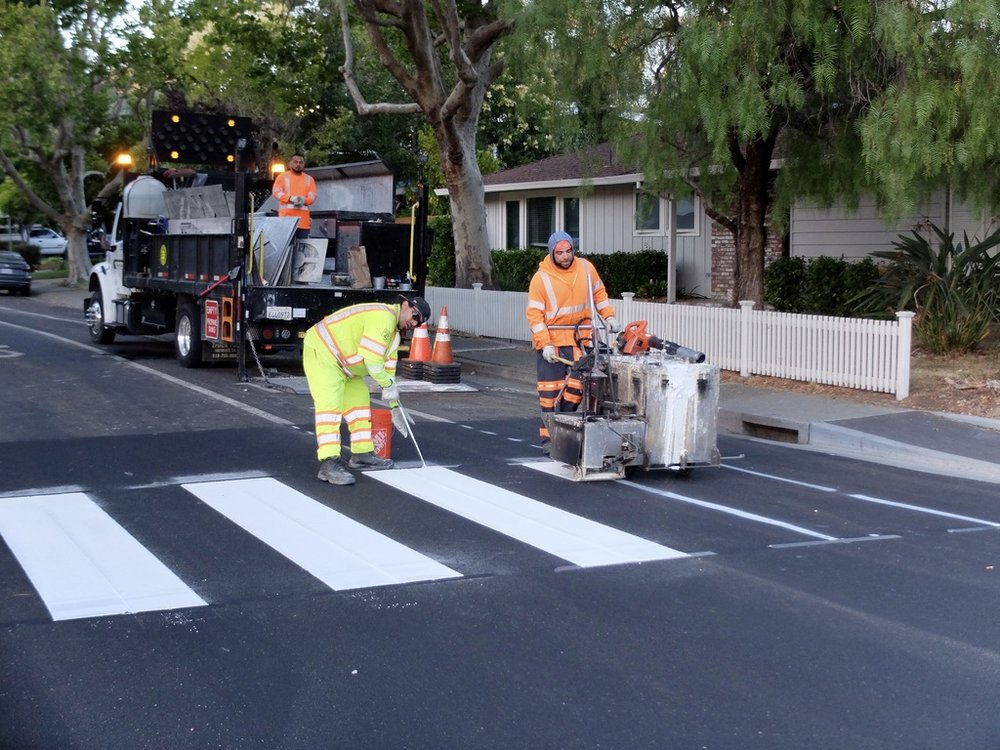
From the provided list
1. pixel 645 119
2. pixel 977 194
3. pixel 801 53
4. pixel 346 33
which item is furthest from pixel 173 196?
pixel 977 194

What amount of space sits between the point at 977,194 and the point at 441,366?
6.78 meters

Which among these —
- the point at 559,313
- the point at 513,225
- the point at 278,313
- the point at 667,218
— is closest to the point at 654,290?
the point at 667,218

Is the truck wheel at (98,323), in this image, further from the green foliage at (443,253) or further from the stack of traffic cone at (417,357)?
the green foliage at (443,253)

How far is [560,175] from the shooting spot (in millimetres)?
28094

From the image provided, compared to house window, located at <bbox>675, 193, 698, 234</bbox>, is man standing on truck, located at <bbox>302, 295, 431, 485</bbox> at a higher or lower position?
lower

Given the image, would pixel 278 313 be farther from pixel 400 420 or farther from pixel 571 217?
pixel 571 217

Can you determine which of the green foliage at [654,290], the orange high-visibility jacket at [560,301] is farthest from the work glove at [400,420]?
the green foliage at [654,290]

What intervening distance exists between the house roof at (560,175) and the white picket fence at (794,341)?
7.40m

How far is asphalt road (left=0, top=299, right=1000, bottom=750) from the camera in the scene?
4.99 meters

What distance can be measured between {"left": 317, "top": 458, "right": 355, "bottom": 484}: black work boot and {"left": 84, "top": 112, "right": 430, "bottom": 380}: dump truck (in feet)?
20.4

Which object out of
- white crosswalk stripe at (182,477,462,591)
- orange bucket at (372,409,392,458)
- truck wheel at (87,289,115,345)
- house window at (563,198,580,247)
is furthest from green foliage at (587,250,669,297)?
white crosswalk stripe at (182,477,462,591)

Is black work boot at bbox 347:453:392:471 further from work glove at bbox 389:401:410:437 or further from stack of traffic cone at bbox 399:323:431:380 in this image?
stack of traffic cone at bbox 399:323:431:380

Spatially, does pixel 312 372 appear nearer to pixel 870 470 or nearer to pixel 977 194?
pixel 870 470

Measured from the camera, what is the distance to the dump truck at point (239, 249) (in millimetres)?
15555
